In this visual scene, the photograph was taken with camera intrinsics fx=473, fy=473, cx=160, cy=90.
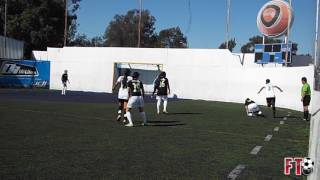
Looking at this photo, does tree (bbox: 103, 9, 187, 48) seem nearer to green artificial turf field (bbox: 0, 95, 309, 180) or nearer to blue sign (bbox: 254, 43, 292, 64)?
blue sign (bbox: 254, 43, 292, 64)

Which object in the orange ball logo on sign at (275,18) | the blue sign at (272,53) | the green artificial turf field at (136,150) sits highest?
the orange ball logo on sign at (275,18)

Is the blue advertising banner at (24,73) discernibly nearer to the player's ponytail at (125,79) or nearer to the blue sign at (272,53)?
the blue sign at (272,53)

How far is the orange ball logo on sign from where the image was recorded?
118 feet

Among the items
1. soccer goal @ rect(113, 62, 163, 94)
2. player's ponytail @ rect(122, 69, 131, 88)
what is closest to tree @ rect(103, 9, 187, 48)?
soccer goal @ rect(113, 62, 163, 94)

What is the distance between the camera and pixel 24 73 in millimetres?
44656

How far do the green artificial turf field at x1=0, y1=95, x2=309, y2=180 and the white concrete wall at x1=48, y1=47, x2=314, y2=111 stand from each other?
55.0 feet

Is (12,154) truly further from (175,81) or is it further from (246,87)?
(175,81)

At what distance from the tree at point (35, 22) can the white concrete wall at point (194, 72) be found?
1806 cm

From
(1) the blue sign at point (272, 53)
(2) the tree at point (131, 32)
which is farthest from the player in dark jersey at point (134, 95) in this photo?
(2) the tree at point (131, 32)

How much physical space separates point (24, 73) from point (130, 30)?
178ft

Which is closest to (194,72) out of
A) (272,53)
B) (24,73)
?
(272,53)

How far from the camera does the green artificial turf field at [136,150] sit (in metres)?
7.50

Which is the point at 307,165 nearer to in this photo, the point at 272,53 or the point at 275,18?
the point at 275,18

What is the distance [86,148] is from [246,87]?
2759 centimetres
